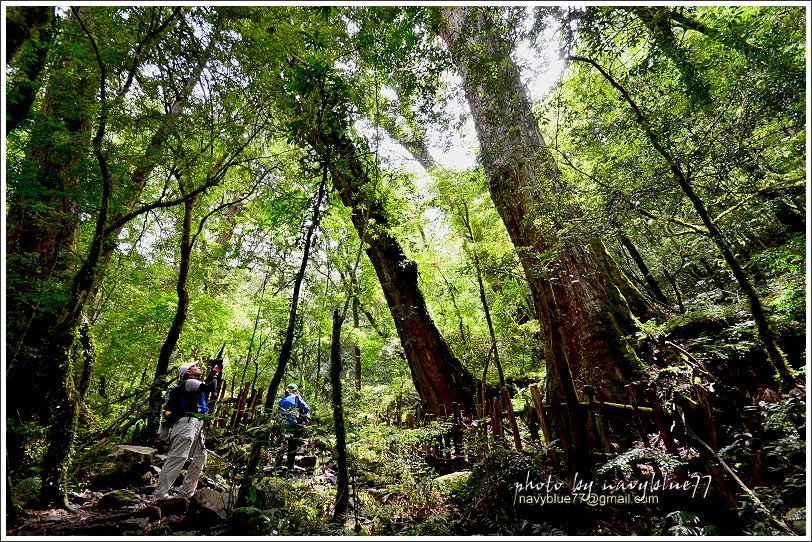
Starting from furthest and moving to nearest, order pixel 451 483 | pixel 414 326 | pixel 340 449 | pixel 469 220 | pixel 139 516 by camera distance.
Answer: pixel 414 326
pixel 469 220
pixel 451 483
pixel 340 449
pixel 139 516

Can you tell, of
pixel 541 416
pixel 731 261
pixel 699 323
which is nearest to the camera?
pixel 731 261

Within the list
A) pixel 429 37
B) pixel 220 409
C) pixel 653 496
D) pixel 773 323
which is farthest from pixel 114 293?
pixel 773 323

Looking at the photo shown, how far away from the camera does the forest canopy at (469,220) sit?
11.6 ft

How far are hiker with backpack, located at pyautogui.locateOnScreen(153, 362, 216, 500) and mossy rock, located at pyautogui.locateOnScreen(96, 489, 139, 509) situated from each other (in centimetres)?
30

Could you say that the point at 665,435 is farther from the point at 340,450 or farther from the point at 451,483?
the point at 340,450

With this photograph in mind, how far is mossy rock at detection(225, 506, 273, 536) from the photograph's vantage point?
3467 millimetres

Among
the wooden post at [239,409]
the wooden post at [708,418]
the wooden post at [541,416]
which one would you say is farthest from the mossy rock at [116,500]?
the wooden post at [708,418]

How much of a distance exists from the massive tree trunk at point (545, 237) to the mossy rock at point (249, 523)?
11.0 ft

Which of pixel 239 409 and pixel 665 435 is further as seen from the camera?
pixel 239 409

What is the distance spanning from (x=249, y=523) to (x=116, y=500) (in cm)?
227

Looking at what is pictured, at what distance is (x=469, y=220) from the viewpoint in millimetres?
7664

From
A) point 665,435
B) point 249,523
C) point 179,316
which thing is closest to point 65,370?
point 249,523

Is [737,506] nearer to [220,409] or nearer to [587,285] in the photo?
[587,285]

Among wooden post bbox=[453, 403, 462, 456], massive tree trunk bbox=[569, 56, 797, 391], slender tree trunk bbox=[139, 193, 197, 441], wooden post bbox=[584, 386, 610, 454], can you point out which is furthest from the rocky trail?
massive tree trunk bbox=[569, 56, 797, 391]
